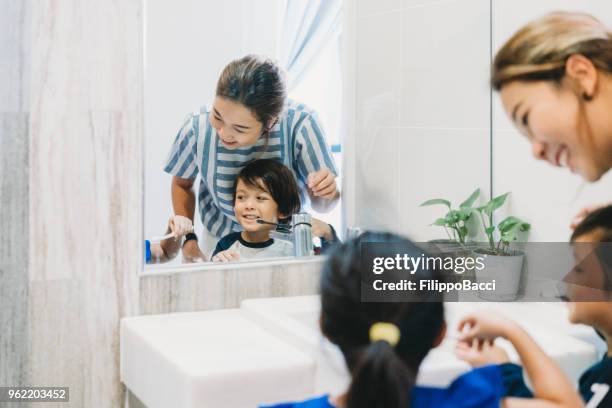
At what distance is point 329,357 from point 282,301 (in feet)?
2.11

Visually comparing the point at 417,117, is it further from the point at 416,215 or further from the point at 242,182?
the point at 242,182

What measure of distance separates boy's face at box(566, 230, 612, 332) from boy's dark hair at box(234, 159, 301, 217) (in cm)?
66

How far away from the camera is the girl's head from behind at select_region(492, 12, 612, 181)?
120 cm

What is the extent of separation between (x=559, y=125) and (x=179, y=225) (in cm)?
86

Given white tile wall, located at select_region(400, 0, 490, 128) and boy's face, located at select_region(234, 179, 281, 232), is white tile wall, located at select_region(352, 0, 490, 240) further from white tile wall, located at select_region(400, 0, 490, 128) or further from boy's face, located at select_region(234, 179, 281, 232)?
boy's face, located at select_region(234, 179, 281, 232)

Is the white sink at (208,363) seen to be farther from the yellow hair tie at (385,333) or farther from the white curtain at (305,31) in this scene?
the white curtain at (305,31)

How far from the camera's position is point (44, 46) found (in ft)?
5.35

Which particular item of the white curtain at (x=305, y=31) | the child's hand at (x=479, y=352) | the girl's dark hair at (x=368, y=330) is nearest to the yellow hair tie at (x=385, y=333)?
the girl's dark hair at (x=368, y=330)

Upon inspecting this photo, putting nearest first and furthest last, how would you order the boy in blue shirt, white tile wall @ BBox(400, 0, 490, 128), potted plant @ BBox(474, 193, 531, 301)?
1. the boy in blue shirt
2. potted plant @ BBox(474, 193, 531, 301)
3. white tile wall @ BBox(400, 0, 490, 128)

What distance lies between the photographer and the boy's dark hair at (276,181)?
1761mm

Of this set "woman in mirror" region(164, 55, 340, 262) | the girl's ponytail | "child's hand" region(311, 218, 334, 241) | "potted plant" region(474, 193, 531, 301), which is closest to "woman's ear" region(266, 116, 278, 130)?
"woman in mirror" region(164, 55, 340, 262)

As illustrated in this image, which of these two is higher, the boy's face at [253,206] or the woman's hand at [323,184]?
the woman's hand at [323,184]

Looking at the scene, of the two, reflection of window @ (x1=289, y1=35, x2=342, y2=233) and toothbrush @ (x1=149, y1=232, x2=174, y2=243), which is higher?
reflection of window @ (x1=289, y1=35, x2=342, y2=233)

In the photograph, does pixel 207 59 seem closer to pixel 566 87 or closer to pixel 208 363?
pixel 208 363
